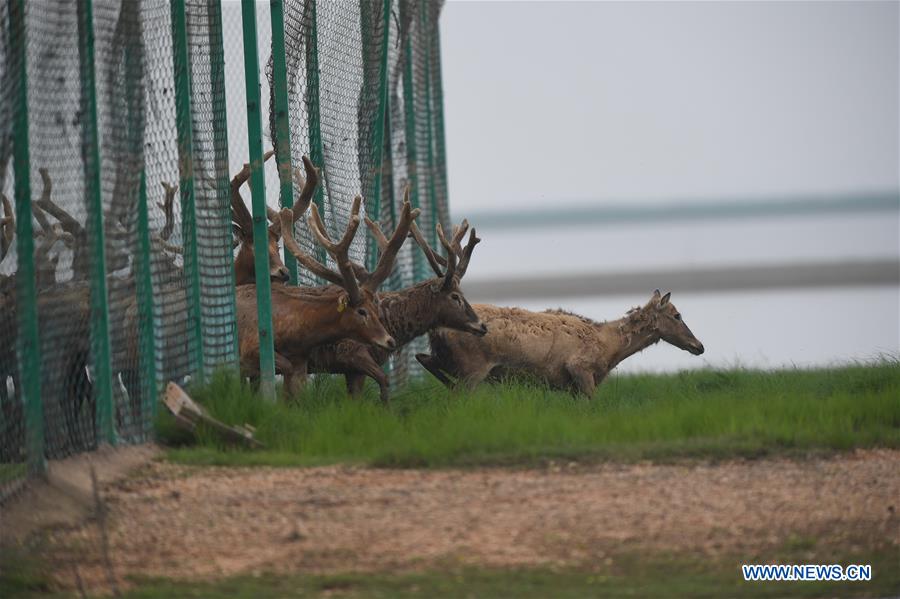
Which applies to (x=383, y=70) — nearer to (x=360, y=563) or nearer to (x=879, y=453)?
(x=879, y=453)

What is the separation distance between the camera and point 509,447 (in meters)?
9.26

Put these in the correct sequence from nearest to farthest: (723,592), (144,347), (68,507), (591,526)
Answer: (723,592) < (591,526) < (68,507) < (144,347)

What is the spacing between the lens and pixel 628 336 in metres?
14.7

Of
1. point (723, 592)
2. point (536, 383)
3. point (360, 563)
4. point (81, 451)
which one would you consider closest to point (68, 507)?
point (81, 451)

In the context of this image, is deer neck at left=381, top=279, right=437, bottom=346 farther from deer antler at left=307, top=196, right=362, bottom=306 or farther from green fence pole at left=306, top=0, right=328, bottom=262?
green fence pole at left=306, top=0, right=328, bottom=262

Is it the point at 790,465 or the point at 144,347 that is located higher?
the point at 144,347

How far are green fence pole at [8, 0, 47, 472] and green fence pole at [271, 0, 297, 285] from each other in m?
3.70

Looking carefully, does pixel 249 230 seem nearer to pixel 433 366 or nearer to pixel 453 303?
pixel 453 303

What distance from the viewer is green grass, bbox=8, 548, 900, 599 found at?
661cm

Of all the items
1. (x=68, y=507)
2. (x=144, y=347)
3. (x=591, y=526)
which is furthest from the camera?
(x=144, y=347)

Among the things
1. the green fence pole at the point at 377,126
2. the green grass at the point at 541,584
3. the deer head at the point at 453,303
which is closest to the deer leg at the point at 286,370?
the deer head at the point at 453,303

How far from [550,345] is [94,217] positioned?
217 inches

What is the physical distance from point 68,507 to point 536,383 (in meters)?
6.37

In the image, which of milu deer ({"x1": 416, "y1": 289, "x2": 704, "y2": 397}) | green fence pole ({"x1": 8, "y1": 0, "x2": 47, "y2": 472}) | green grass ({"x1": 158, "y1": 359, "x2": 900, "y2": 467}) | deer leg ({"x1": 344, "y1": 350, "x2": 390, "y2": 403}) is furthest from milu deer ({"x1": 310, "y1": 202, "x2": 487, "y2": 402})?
green fence pole ({"x1": 8, "y1": 0, "x2": 47, "y2": 472})
